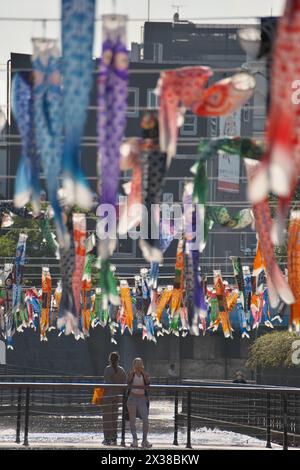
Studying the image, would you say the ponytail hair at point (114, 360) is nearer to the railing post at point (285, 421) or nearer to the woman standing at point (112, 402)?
the woman standing at point (112, 402)

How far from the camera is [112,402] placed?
2498 cm

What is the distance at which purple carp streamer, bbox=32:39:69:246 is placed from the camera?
52.0ft

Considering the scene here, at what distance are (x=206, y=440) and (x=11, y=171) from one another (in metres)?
50.6

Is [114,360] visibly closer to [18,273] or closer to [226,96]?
[226,96]

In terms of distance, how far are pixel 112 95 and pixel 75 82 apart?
0.39 m

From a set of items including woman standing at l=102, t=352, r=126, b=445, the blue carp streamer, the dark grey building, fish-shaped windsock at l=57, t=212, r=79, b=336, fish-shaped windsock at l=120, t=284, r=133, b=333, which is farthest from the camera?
the dark grey building

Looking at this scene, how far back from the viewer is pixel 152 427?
2955 centimetres

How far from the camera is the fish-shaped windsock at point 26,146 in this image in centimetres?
1634

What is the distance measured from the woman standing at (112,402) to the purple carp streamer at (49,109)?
28.5 feet

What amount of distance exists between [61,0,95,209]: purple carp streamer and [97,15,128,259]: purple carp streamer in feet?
0.77

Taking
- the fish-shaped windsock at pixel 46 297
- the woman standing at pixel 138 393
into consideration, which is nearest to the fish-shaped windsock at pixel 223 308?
the fish-shaped windsock at pixel 46 297

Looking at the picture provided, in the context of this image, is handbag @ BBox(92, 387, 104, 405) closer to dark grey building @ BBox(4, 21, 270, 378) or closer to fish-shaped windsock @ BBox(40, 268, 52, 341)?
fish-shaped windsock @ BBox(40, 268, 52, 341)

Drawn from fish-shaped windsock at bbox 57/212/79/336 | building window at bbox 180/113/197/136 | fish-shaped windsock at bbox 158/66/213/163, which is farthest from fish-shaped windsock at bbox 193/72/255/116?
building window at bbox 180/113/197/136
